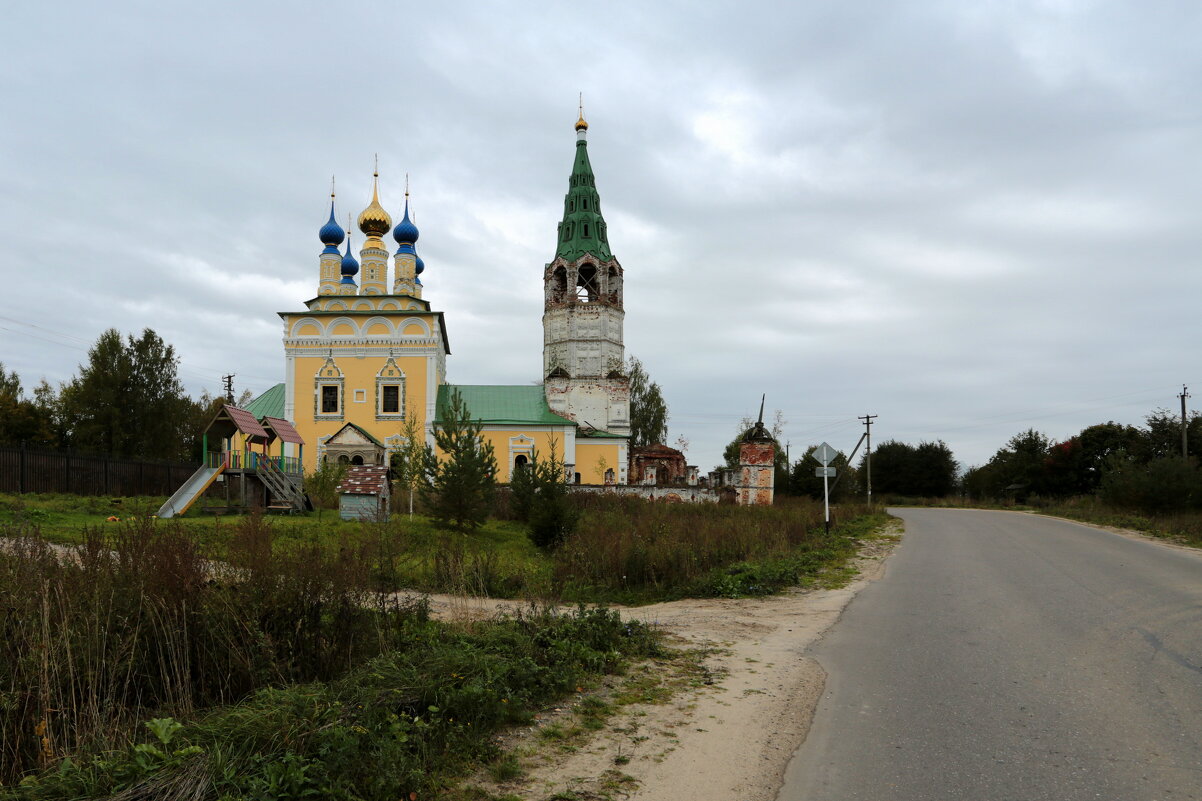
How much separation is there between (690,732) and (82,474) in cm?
2383

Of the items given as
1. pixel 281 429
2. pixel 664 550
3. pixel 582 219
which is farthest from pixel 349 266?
pixel 664 550

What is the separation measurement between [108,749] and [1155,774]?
214 inches

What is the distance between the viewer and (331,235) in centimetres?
4141

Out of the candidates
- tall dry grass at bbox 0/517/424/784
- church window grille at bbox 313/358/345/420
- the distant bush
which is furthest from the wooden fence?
the distant bush

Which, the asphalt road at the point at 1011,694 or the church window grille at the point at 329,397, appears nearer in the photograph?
the asphalt road at the point at 1011,694

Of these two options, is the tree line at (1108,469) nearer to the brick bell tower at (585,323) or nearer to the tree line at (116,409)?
the brick bell tower at (585,323)

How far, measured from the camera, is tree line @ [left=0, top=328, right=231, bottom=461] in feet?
119

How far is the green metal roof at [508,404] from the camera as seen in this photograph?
39.8 meters

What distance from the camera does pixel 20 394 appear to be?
44375 millimetres

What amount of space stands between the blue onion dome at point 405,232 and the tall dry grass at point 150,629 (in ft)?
125

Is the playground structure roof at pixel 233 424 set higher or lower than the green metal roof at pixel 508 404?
lower

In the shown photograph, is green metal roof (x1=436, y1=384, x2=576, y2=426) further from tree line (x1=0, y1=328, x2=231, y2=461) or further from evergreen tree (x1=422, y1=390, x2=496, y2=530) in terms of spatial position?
evergreen tree (x1=422, y1=390, x2=496, y2=530)

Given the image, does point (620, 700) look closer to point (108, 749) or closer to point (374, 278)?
point (108, 749)

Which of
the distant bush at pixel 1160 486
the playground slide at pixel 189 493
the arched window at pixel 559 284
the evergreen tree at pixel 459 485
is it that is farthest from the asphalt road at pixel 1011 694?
the arched window at pixel 559 284
